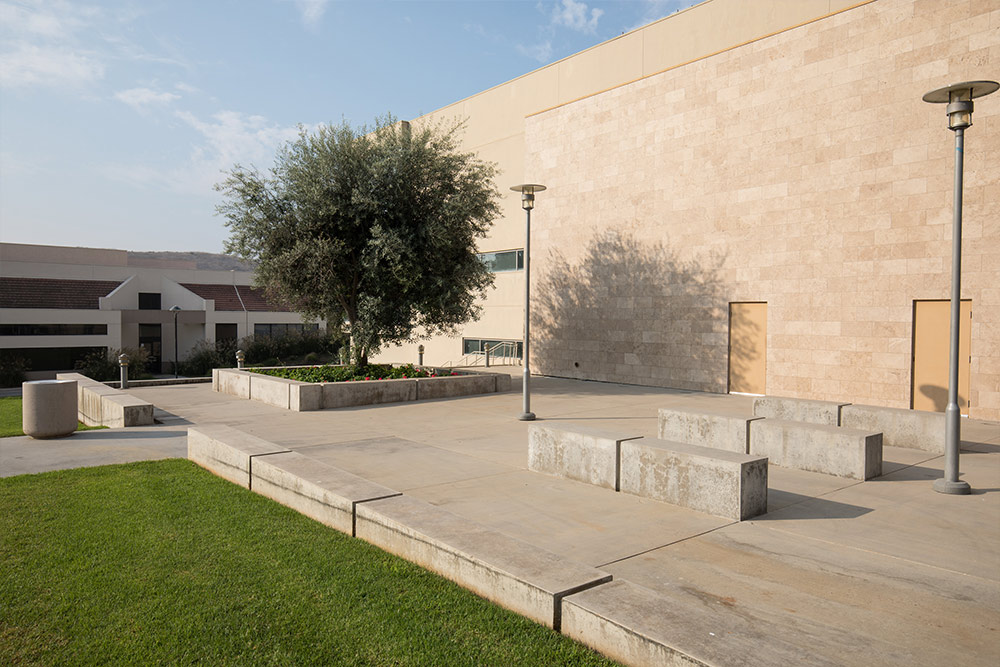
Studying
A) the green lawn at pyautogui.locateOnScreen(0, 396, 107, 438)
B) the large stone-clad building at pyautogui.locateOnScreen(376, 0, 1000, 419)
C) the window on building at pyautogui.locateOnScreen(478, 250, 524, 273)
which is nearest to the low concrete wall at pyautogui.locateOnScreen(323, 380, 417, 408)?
the green lawn at pyautogui.locateOnScreen(0, 396, 107, 438)

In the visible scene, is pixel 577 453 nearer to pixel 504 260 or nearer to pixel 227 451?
pixel 227 451

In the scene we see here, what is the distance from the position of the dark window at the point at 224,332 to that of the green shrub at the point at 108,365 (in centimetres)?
635

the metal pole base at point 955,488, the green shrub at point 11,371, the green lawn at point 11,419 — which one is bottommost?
the green shrub at point 11,371

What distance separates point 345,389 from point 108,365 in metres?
32.4

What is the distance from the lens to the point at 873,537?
6.05 metres

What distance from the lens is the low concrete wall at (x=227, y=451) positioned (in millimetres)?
7840

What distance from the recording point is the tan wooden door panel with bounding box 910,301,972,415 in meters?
14.1

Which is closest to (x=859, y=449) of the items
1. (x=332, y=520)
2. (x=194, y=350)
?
(x=332, y=520)

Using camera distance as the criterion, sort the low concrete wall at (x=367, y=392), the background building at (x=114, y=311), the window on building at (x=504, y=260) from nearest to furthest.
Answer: the low concrete wall at (x=367, y=392) → the window on building at (x=504, y=260) → the background building at (x=114, y=311)

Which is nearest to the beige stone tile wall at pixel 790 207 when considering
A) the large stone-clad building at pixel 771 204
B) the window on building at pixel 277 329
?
the large stone-clad building at pixel 771 204

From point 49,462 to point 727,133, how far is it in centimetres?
1713

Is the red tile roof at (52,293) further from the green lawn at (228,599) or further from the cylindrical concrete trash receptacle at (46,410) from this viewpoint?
the green lawn at (228,599)

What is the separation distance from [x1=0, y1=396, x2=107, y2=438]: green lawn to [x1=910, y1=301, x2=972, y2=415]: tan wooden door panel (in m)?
17.4

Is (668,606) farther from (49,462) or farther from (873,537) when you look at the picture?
(49,462)
